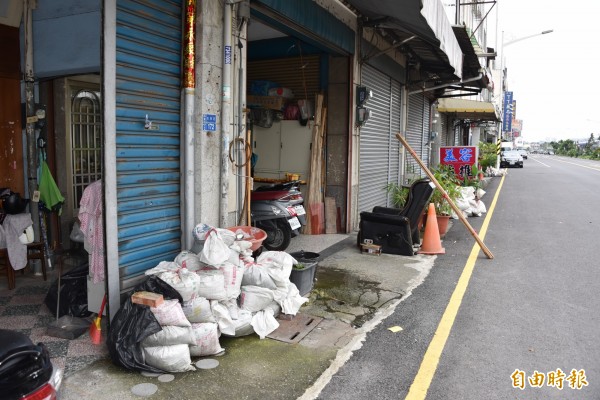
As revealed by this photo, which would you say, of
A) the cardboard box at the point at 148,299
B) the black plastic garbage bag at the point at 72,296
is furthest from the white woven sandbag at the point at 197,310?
the black plastic garbage bag at the point at 72,296

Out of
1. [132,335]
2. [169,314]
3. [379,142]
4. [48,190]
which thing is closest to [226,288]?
[169,314]

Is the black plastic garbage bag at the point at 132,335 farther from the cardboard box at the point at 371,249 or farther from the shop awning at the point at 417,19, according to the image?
the shop awning at the point at 417,19

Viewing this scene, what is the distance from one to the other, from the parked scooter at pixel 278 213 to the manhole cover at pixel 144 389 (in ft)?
13.9

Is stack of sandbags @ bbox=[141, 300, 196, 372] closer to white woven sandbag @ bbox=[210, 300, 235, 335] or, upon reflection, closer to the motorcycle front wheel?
white woven sandbag @ bbox=[210, 300, 235, 335]

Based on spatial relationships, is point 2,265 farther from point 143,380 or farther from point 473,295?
point 473,295

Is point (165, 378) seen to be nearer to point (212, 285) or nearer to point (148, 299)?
point (148, 299)

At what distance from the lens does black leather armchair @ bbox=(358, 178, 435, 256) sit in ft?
25.2

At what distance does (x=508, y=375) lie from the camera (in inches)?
150

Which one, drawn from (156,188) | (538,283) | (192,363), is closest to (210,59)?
(156,188)

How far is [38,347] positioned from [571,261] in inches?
308

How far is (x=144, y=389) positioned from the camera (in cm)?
348

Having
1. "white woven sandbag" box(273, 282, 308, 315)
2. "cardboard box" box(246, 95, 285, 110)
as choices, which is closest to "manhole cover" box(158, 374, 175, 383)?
"white woven sandbag" box(273, 282, 308, 315)

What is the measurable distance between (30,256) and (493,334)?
547 cm

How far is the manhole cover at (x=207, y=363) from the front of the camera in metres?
3.86
